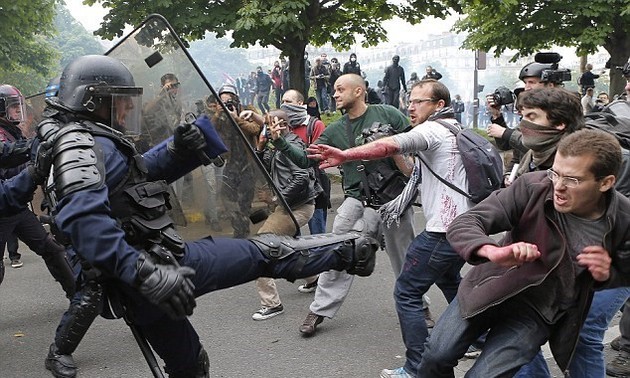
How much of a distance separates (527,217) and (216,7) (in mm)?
11749

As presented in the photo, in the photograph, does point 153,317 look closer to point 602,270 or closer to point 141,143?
point 141,143

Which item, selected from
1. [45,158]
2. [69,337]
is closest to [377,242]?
[45,158]

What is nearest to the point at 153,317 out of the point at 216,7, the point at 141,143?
the point at 141,143

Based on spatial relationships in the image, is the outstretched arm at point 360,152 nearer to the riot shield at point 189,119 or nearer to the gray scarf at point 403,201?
the riot shield at point 189,119

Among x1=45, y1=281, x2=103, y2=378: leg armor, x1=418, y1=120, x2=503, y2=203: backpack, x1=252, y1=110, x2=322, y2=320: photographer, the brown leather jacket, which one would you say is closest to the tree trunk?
x1=252, y1=110, x2=322, y2=320: photographer

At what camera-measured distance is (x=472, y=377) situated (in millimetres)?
2598

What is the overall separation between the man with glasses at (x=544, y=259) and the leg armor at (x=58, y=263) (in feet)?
12.2

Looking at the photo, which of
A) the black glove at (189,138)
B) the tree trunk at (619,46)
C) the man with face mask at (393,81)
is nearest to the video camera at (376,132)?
the black glove at (189,138)

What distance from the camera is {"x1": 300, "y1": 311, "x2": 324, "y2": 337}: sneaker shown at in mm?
4883

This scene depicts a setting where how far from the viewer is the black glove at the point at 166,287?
8.21 feet

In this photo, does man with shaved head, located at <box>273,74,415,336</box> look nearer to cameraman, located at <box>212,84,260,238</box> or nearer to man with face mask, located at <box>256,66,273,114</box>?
cameraman, located at <box>212,84,260,238</box>

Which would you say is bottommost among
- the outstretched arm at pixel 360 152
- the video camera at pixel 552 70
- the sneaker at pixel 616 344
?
the sneaker at pixel 616 344

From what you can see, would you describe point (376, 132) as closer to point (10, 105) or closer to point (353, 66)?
point (10, 105)

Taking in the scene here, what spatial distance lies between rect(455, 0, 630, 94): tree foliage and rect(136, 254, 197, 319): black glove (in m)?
15.5
